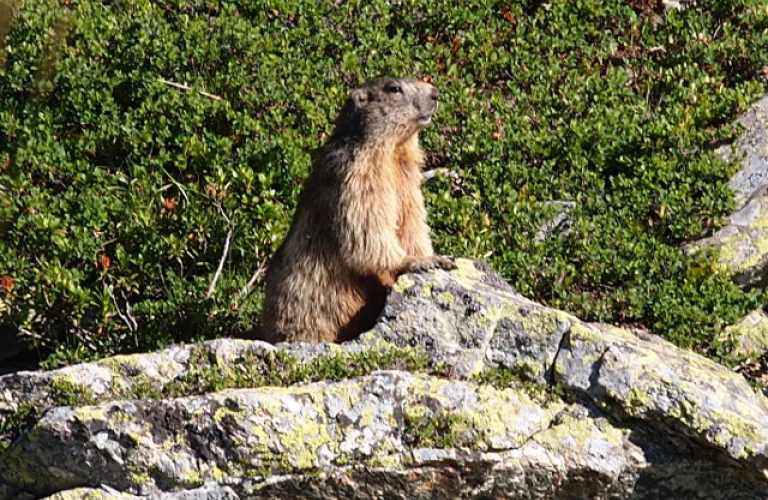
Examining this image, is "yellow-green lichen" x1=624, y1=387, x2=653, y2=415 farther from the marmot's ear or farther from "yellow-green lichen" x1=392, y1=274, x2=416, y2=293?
the marmot's ear

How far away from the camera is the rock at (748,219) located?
9.02 m

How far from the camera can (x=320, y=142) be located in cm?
1032

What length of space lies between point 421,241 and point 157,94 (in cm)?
363

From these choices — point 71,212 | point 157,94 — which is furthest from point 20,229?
point 157,94

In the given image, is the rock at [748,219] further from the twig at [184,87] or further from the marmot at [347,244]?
the twig at [184,87]

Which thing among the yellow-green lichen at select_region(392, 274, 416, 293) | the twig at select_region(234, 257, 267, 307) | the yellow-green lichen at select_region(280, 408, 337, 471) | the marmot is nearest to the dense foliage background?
the twig at select_region(234, 257, 267, 307)

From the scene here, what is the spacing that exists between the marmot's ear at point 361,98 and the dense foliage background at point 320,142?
1.27 meters

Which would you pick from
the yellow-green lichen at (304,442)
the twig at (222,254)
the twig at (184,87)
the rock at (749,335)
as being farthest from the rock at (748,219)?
the twig at (184,87)

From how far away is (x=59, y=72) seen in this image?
1048cm

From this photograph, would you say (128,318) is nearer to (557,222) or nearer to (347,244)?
(347,244)

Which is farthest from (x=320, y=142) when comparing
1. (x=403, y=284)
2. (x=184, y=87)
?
(x=403, y=284)

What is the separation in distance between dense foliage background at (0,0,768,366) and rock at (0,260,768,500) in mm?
1974

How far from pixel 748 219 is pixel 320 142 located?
3.74m

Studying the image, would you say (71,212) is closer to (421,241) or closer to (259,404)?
(421,241)
